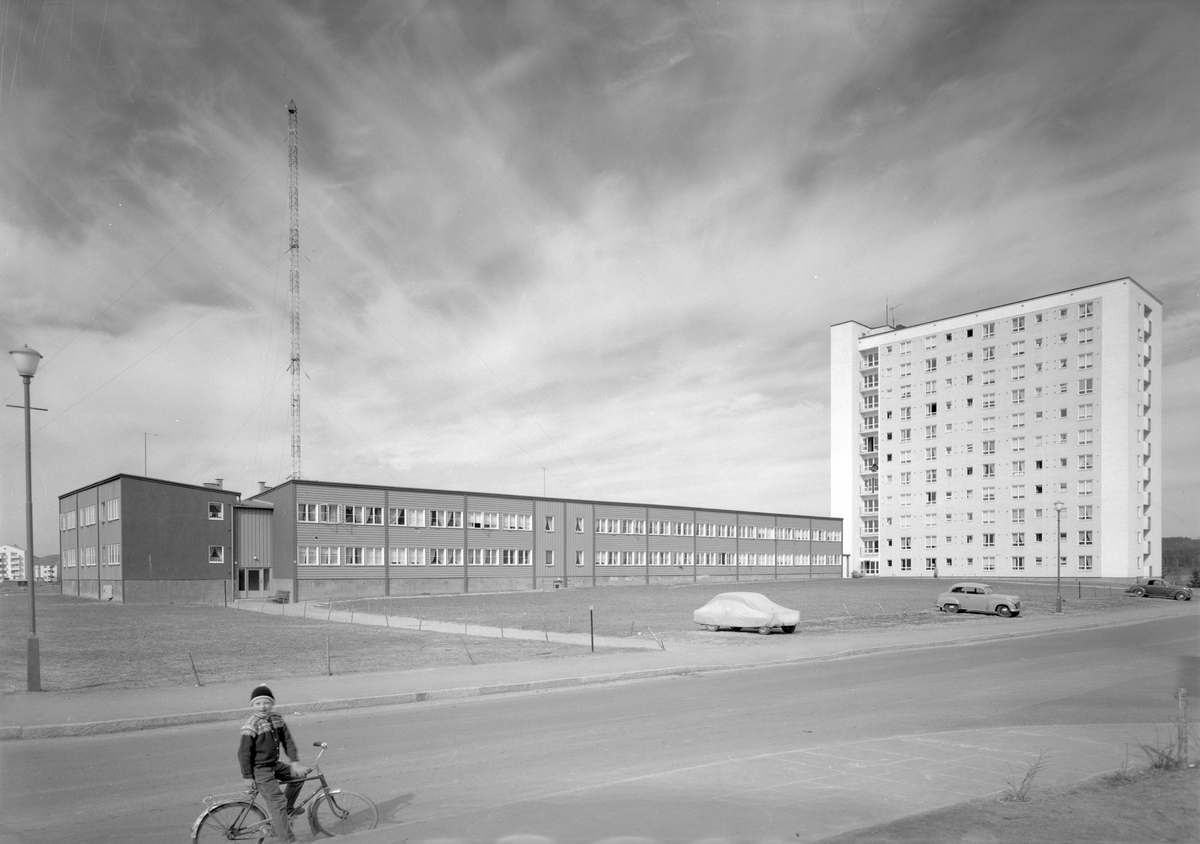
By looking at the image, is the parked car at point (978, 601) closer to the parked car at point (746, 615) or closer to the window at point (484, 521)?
the parked car at point (746, 615)

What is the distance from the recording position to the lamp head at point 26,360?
15.3 meters

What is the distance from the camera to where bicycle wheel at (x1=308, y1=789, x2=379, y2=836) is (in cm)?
726

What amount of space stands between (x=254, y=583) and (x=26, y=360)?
4855cm

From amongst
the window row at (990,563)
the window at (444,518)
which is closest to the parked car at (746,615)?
the window at (444,518)

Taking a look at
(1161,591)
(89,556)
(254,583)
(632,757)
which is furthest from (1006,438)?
(632,757)

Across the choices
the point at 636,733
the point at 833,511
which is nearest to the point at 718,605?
the point at 636,733

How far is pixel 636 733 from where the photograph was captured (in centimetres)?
1168

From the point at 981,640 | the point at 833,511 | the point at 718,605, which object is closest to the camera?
the point at 981,640

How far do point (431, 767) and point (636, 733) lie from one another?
10.2 ft

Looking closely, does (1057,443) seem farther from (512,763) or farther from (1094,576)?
(512,763)

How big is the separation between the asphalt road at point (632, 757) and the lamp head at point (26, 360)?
22.5 feet

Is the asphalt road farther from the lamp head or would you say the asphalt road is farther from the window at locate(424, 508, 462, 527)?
the window at locate(424, 508, 462, 527)

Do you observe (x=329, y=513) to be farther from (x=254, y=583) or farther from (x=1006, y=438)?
(x=1006, y=438)

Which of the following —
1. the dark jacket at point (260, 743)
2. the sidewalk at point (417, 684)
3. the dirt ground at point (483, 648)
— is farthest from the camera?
the sidewalk at point (417, 684)
